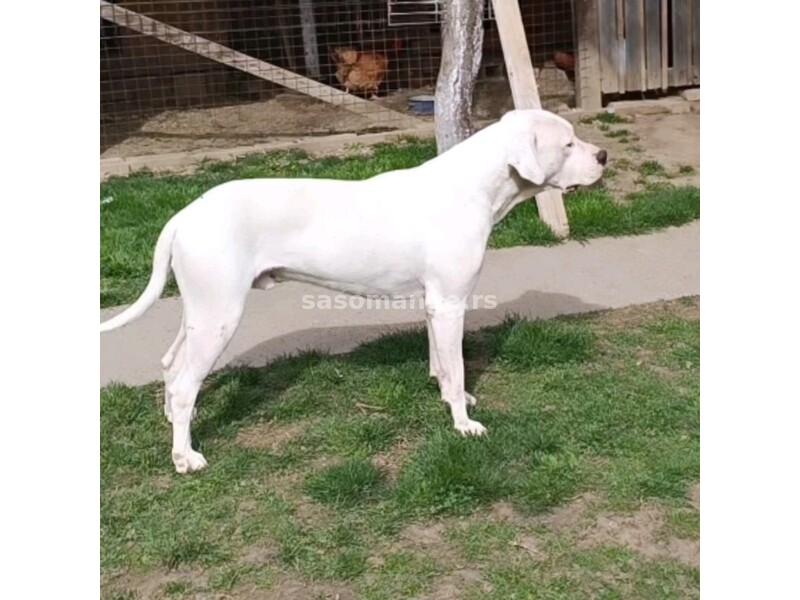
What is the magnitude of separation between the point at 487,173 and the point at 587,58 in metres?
6.93

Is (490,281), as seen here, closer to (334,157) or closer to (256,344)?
(256,344)

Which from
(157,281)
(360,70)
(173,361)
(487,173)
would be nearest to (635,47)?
(360,70)

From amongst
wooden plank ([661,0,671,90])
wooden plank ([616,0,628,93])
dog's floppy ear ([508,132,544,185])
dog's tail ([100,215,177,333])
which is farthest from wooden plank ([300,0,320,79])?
Answer: dog's tail ([100,215,177,333])

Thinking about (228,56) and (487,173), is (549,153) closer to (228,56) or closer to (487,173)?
(487,173)

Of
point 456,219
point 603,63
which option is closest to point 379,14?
point 603,63

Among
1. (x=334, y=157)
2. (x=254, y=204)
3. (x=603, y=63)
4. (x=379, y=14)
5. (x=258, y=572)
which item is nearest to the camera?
(x=258, y=572)

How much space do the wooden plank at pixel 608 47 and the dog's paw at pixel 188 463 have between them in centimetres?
784

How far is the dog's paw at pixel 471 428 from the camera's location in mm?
4035

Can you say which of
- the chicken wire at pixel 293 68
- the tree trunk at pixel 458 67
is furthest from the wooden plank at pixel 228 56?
the tree trunk at pixel 458 67

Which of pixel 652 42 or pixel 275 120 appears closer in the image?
pixel 652 42

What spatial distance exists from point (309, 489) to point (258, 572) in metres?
0.54

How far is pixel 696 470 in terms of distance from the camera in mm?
3723

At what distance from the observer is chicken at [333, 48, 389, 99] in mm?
12242

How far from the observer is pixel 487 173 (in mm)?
3967
